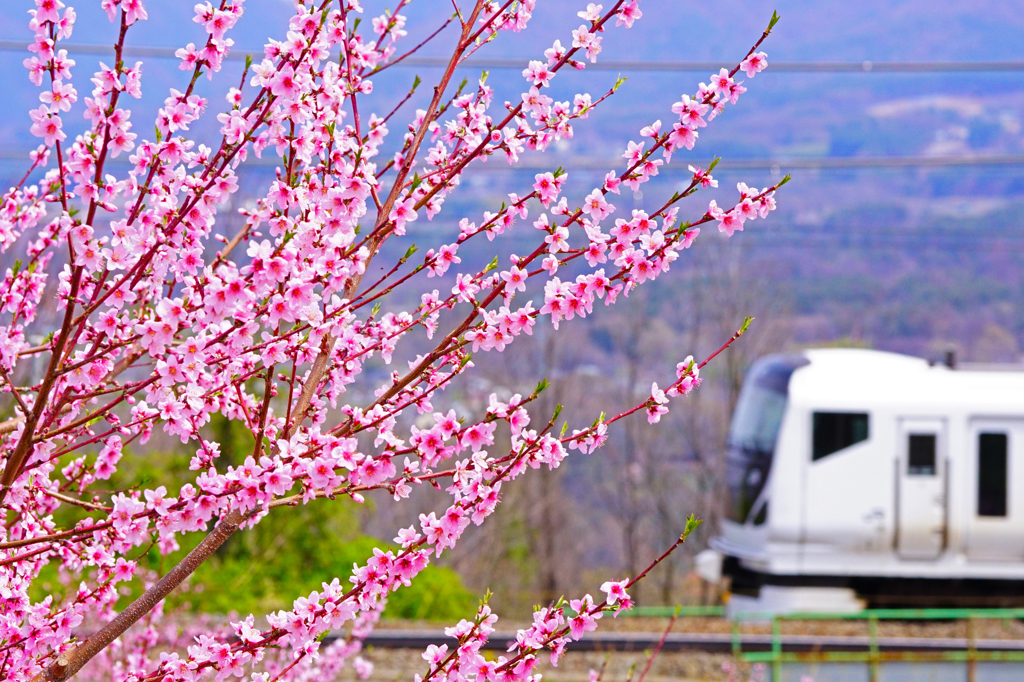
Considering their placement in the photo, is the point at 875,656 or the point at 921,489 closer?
the point at 875,656

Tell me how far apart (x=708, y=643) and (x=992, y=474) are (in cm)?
361

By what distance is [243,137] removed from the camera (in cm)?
167

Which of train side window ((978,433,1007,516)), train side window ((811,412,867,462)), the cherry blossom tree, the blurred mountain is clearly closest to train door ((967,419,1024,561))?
train side window ((978,433,1007,516))

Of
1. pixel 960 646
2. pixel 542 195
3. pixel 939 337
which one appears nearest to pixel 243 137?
pixel 542 195

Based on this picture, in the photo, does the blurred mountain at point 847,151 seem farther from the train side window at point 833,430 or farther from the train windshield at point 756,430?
the train side window at point 833,430

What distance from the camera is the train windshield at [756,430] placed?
9.42m

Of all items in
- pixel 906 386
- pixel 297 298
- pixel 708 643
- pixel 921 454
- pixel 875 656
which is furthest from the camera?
pixel 906 386

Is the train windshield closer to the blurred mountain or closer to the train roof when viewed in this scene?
the train roof

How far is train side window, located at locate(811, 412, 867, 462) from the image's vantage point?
912 centimetres

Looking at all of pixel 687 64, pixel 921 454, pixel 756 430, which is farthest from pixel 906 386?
pixel 687 64

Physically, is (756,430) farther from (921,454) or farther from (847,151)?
(847,151)

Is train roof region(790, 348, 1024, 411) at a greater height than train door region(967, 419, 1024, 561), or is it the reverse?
train roof region(790, 348, 1024, 411)

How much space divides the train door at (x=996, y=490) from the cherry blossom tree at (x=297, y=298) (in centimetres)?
841

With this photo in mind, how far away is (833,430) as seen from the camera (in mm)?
9141
